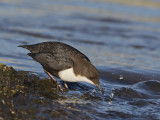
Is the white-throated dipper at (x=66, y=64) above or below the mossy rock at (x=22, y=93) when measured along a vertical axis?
above

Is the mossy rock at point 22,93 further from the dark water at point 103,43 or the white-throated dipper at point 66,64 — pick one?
the white-throated dipper at point 66,64

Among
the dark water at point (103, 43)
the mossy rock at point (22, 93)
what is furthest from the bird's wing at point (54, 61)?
the dark water at point (103, 43)

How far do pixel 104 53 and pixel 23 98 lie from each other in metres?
4.95

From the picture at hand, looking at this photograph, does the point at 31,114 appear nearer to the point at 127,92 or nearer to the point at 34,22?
the point at 127,92

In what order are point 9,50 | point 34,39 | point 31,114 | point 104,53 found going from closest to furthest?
1. point 31,114
2. point 9,50
3. point 104,53
4. point 34,39

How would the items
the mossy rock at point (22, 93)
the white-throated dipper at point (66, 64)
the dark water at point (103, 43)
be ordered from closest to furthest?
the mossy rock at point (22, 93) → the dark water at point (103, 43) → the white-throated dipper at point (66, 64)

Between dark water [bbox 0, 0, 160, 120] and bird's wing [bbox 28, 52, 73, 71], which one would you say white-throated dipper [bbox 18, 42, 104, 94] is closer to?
bird's wing [bbox 28, 52, 73, 71]

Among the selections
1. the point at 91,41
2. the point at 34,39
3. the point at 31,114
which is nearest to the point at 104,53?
the point at 91,41

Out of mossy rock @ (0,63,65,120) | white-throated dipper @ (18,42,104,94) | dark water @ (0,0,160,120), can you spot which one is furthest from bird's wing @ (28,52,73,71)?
dark water @ (0,0,160,120)

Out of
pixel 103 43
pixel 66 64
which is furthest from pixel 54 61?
pixel 103 43

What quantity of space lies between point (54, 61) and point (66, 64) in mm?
229

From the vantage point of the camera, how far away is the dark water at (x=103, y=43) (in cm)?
535

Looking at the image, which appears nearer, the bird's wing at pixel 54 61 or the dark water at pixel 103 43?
the dark water at pixel 103 43

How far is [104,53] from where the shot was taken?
9438mm
